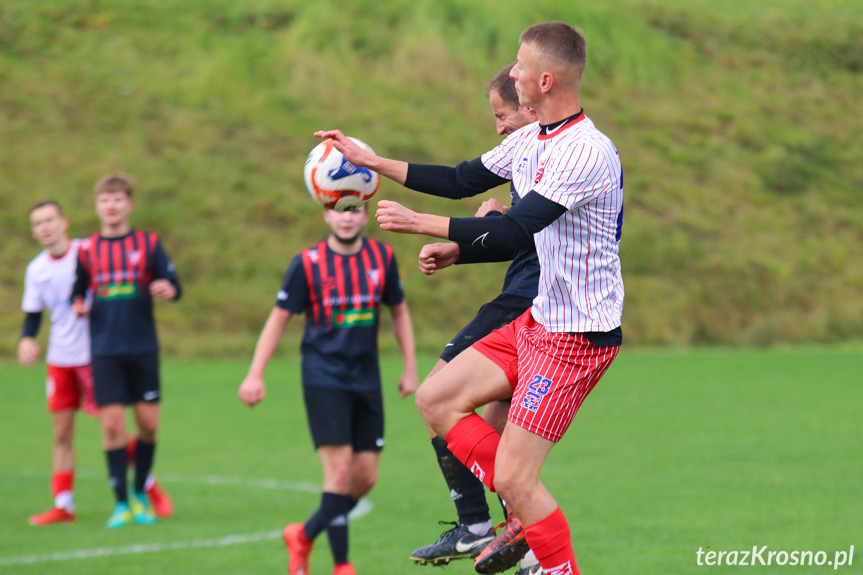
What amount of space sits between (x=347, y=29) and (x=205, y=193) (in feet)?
25.1

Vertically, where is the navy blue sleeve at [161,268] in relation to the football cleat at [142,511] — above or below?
above

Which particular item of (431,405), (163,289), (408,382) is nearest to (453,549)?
(431,405)

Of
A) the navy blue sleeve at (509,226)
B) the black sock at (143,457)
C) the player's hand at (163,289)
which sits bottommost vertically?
the black sock at (143,457)

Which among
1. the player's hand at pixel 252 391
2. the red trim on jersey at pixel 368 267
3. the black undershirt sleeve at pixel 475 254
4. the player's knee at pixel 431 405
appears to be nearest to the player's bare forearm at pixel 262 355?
the player's hand at pixel 252 391

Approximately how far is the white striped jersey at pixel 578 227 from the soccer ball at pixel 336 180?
0.73 meters

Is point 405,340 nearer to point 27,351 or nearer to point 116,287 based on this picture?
point 116,287

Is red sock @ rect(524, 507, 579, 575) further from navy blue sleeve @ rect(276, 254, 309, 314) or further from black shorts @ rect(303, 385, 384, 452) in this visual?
navy blue sleeve @ rect(276, 254, 309, 314)

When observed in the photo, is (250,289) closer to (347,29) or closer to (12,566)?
(347,29)

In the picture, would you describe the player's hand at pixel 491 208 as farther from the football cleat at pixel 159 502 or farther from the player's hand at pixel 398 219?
the football cleat at pixel 159 502

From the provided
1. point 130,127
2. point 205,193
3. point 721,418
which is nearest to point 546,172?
point 721,418

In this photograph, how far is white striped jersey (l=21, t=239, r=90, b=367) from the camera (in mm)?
8664

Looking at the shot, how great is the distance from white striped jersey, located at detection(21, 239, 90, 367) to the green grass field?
143cm

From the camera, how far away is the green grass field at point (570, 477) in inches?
290

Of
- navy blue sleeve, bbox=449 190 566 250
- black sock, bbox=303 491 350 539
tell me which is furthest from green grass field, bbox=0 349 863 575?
navy blue sleeve, bbox=449 190 566 250
